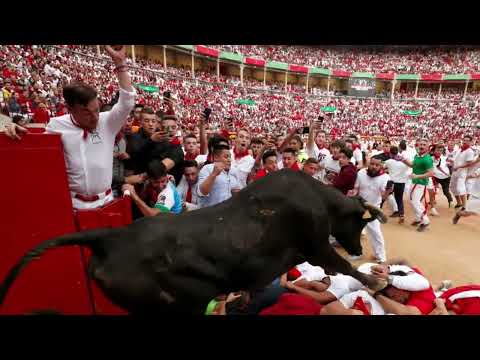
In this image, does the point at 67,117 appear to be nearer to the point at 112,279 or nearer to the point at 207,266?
the point at 112,279

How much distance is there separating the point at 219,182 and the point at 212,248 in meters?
2.46

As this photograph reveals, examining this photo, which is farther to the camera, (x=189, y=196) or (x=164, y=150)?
(x=189, y=196)

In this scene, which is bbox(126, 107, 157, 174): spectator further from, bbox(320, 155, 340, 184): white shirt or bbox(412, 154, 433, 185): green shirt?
bbox(412, 154, 433, 185): green shirt

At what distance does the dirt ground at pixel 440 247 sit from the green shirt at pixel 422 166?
1.20 metres

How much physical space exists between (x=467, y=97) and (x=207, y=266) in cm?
6598

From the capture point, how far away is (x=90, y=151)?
2.55 metres

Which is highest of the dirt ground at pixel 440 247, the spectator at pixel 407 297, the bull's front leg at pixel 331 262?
the bull's front leg at pixel 331 262

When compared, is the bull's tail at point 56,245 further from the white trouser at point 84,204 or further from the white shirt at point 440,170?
the white shirt at point 440,170

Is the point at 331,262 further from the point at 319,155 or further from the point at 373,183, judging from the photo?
the point at 319,155

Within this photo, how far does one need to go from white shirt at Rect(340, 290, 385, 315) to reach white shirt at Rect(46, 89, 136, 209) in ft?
8.79

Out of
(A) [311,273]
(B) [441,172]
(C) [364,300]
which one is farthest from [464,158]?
(C) [364,300]

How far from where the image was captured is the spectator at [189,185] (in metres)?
4.56

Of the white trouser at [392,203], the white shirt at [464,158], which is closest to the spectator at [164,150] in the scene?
the white trouser at [392,203]

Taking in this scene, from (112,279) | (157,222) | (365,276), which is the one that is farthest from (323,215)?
(112,279)
